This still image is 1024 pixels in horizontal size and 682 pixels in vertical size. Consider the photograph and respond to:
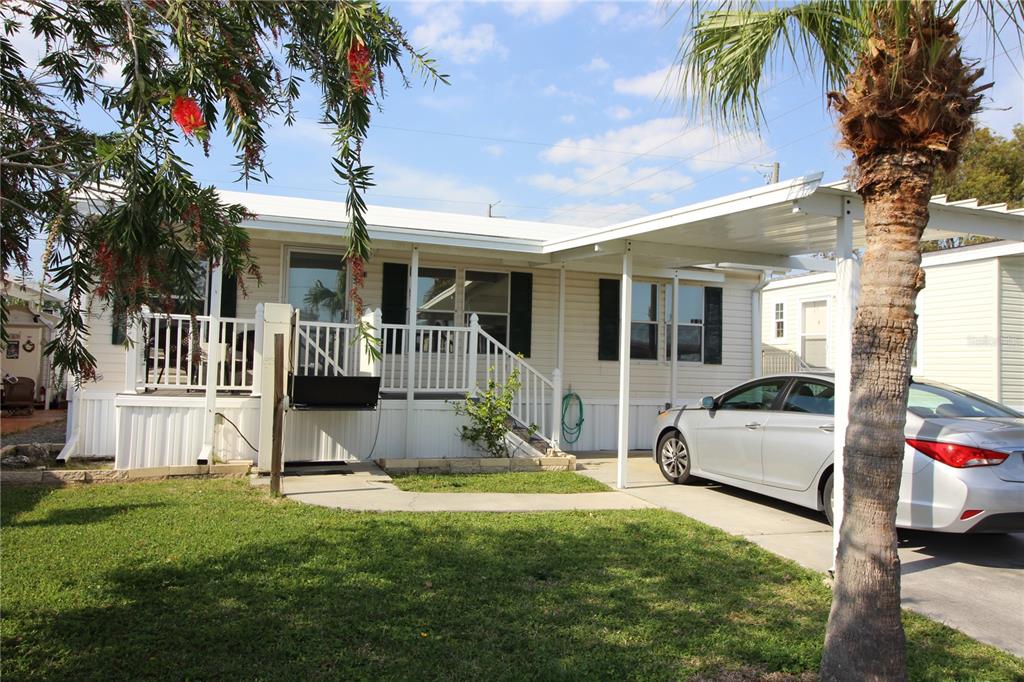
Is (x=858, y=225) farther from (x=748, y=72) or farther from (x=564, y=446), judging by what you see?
(x=564, y=446)

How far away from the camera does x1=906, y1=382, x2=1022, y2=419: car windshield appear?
6.28 meters

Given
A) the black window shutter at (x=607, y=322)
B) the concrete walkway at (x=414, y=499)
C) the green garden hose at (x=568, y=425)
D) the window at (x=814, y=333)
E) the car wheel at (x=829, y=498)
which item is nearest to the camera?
the car wheel at (x=829, y=498)

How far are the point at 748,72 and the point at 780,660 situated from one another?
3579 millimetres

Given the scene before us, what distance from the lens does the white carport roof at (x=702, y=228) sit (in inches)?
249

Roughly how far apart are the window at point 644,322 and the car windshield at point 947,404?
21.4 ft

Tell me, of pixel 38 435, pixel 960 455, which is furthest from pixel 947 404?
pixel 38 435

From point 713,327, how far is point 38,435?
1246cm

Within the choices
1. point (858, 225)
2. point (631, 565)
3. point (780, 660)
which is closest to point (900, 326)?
point (780, 660)

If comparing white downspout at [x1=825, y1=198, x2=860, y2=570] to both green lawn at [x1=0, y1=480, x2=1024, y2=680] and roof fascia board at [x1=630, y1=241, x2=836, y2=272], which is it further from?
roof fascia board at [x1=630, y1=241, x2=836, y2=272]

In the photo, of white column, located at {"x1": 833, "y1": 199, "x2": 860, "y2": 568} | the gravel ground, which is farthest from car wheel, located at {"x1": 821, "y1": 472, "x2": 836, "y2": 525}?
the gravel ground

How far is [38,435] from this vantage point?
12172 mm

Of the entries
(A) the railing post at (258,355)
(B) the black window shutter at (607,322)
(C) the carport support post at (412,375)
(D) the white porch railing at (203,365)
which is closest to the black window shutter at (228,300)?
(D) the white porch railing at (203,365)

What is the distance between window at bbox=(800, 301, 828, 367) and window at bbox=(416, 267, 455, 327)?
10.4 metres

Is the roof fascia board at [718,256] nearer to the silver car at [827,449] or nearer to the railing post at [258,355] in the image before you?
the silver car at [827,449]
